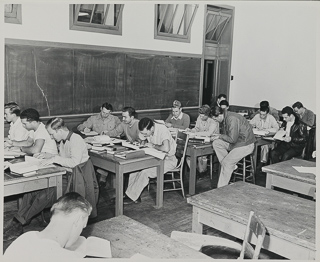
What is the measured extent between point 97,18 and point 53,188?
11.5 ft

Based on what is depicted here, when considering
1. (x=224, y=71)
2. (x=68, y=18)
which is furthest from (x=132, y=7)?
(x=224, y=71)

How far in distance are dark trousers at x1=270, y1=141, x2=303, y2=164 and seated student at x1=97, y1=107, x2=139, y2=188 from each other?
226 centimetres

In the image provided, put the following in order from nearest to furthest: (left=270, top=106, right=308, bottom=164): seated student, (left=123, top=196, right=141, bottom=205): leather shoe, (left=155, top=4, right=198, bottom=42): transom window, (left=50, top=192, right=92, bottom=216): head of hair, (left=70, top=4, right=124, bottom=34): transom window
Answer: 1. (left=50, top=192, right=92, bottom=216): head of hair
2. (left=123, top=196, right=141, bottom=205): leather shoe
3. (left=270, top=106, right=308, bottom=164): seated student
4. (left=70, top=4, right=124, bottom=34): transom window
5. (left=155, top=4, right=198, bottom=42): transom window

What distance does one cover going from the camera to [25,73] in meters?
5.32

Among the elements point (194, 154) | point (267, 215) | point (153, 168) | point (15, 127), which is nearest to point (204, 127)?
point (194, 154)


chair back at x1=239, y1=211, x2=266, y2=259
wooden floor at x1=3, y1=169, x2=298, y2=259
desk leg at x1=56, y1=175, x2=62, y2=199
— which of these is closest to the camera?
chair back at x1=239, y1=211, x2=266, y2=259

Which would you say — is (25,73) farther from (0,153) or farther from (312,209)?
(312,209)

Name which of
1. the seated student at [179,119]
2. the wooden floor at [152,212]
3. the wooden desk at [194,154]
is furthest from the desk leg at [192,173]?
the seated student at [179,119]

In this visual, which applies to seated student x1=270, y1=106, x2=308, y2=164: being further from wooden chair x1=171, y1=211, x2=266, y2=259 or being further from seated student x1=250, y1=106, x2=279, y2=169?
wooden chair x1=171, y1=211, x2=266, y2=259

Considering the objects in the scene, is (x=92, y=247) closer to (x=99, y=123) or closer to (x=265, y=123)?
(x=99, y=123)

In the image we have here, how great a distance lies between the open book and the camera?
1.84 m

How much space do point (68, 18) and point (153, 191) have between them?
2.97 meters

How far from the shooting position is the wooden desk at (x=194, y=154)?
187 inches

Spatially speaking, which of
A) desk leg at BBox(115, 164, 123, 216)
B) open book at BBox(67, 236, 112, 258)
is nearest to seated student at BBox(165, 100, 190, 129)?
desk leg at BBox(115, 164, 123, 216)
